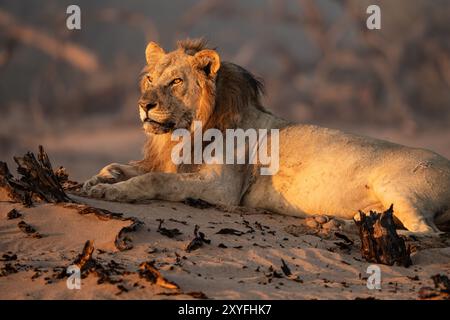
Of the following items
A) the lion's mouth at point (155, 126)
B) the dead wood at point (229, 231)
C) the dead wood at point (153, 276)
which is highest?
the lion's mouth at point (155, 126)

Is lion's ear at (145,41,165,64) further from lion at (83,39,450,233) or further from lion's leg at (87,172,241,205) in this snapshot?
lion's leg at (87,172,241,205)

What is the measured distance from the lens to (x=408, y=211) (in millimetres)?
6738

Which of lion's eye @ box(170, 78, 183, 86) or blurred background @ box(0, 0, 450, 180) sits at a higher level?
blurred background @ box(0, 0, 450, 180)

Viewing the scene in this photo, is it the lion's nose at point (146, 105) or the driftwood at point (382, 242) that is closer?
the driftwood at point (382, 242)

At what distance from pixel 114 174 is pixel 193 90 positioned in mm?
965

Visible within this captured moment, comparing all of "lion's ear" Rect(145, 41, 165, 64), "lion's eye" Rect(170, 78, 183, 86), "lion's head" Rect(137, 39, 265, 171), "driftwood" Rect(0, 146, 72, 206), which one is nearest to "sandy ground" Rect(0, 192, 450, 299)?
"driftwood" Rect(0, 146, 72, 206)

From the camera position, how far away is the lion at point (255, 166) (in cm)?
696

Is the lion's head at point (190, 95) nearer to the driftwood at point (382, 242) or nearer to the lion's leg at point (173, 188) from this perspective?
the lion's leg at point (173, 188)

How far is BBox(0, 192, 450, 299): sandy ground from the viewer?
16.1 feet

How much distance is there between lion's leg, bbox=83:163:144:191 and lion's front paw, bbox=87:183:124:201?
0.24 m

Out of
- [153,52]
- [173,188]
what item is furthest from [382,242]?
[153,52]

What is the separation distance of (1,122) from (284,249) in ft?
57.3

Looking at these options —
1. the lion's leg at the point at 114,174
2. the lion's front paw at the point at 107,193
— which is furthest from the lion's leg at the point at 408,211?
the lion's leg at the point at 114,174
